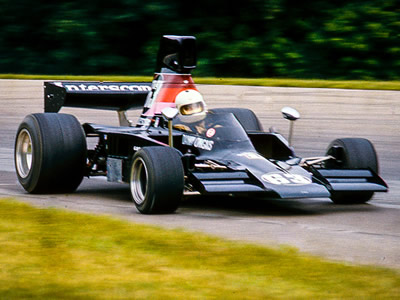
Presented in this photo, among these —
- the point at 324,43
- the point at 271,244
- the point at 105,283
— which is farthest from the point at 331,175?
the point at 324,43

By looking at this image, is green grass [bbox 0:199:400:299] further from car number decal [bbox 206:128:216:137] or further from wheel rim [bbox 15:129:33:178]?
wheel rim [bbox 15:129:33:178]

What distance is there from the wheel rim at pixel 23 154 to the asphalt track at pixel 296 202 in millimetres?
238

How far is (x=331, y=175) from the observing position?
801cm

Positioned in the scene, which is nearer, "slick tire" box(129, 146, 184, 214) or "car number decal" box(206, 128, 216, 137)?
"slick tire" box(129, 146, 184, 214)

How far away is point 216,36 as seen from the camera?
1661 centimetres

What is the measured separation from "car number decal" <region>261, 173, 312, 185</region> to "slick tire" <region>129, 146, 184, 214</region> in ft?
2.64

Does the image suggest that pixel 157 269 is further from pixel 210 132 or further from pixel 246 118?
pixel 246 118

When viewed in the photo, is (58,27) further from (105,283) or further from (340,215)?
(105,283)

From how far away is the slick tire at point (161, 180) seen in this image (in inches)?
288

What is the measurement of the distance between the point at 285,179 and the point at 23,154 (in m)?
3.18

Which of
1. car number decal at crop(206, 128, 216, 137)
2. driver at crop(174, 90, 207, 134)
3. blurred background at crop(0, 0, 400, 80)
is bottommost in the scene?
car number decal at crop(206, 128, 216, 137)

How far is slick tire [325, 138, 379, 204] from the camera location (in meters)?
8.45

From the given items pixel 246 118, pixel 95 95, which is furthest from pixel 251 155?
pixel 95 95

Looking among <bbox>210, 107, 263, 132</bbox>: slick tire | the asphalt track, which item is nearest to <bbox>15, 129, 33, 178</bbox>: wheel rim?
the asphalt track
